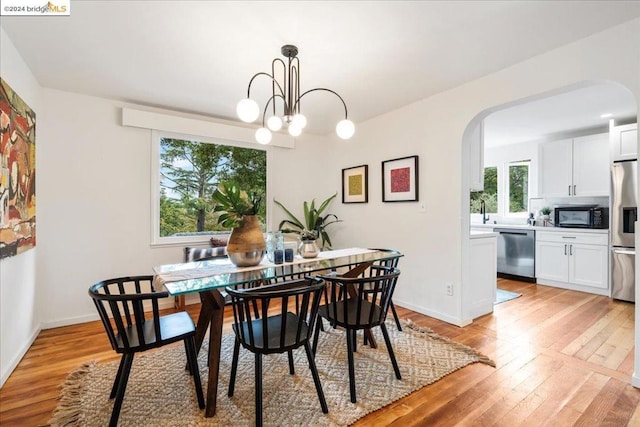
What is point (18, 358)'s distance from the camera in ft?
7.34

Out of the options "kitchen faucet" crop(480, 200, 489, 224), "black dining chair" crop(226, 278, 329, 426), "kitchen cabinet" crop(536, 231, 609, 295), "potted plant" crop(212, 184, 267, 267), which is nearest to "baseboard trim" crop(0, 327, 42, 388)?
"black dining chair" crop(226, 278, 329, 426)

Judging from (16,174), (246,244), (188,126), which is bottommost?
(246,244)

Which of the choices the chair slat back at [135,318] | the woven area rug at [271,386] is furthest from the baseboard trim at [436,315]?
the chair slat back at [135,318]

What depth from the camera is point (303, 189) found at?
14.7ft

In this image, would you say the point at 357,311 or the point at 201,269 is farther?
the point at 201,269

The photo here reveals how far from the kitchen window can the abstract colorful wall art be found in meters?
6.68

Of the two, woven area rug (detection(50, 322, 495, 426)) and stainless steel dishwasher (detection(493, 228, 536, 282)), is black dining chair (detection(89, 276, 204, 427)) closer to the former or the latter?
woven area rug (detection(50, 322, 495, 426))

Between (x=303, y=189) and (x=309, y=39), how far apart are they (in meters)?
2.57

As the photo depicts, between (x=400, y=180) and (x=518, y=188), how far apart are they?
3359 millimetres

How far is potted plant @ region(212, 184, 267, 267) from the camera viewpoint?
6.85 feet

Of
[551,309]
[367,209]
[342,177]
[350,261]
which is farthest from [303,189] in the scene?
[551,309]

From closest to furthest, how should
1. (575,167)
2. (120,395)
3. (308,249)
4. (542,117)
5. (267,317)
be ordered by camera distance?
(120,395) → (267,317) → (308,249) → (542,117) → (575,167)

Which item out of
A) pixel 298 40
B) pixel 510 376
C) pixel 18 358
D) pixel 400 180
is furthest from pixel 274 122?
pixel 18 358

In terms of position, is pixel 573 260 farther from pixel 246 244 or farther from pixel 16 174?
pixel 16 174
